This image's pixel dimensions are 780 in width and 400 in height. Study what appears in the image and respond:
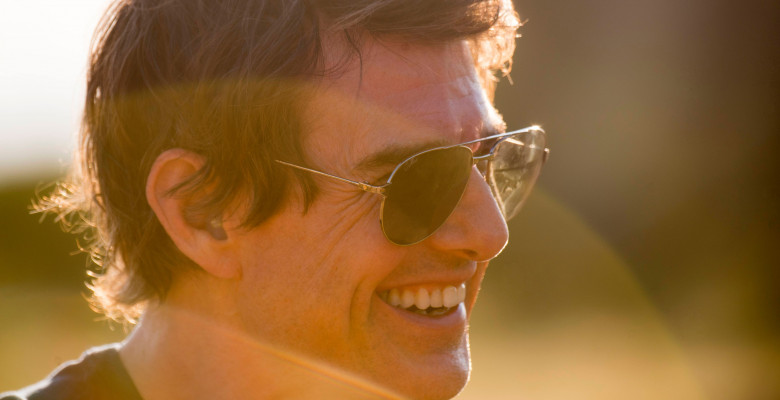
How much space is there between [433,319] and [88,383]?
1130mm

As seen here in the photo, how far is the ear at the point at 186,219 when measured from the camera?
220cm

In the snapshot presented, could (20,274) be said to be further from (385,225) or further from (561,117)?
(385,225)

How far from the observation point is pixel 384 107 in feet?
6.89

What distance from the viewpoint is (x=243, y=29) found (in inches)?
85.0

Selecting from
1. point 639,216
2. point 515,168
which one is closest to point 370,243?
point 515,168

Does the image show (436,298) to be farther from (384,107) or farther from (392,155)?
(384,107)

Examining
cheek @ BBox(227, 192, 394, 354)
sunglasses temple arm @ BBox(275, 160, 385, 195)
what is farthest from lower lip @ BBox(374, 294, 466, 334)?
sunglasses temple arm @ BBox(275, 160, 385, 195)

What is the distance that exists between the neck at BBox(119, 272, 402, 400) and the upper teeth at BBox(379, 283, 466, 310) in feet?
0.94

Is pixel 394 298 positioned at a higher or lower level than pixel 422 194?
Result: lower

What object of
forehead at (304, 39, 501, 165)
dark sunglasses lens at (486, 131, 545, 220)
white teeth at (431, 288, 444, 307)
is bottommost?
white teeth at (431, 288, 444, 307)

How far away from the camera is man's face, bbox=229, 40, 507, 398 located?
212 centimetres

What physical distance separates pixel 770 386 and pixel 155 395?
20.0 ft

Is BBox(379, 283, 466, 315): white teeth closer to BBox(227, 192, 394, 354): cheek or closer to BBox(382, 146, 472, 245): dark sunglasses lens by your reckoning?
BBox(227, 192, 394, 354): cheek

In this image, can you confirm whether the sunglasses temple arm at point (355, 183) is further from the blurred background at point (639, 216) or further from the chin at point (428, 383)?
the blurred background at point (639, 216)
